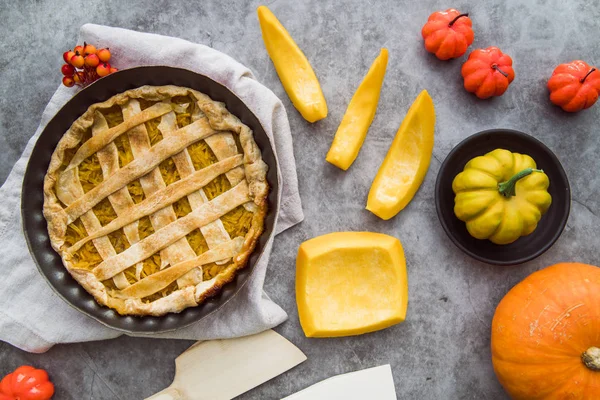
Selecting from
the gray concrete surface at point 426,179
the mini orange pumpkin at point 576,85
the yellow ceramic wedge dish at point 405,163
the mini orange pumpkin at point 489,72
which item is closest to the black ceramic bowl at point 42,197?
the gray concrete surface at point 426,179

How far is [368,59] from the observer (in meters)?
2.99

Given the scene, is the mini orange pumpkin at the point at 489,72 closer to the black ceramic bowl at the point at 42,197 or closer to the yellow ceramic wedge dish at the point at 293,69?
the yellow ceramic wedge dish at the point at 293,69

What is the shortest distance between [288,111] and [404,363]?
152cm

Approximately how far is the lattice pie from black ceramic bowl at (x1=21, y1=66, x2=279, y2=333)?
0.05m

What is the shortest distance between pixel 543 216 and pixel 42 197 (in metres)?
2.56

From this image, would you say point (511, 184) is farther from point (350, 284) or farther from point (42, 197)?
point (42, 197)

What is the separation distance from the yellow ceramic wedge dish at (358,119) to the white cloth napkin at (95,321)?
0.83 feet

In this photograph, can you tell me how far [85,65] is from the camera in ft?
8.92

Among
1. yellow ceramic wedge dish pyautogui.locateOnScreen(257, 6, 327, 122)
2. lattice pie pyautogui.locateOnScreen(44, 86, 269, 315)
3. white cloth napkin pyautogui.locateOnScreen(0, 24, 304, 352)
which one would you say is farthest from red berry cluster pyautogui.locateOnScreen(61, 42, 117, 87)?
yellow ceramic wedge dish pyautogui.locateOnScreen(257, 6, 327, 122)

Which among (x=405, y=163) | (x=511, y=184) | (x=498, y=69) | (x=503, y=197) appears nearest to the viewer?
(x=511, y=184)

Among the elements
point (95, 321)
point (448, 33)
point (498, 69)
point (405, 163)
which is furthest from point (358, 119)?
point (95, 321)

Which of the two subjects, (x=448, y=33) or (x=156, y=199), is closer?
(x=156, y=199)

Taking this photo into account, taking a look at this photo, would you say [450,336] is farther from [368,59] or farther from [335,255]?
[368,59]

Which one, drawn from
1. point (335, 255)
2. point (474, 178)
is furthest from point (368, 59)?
point (335, 255)
